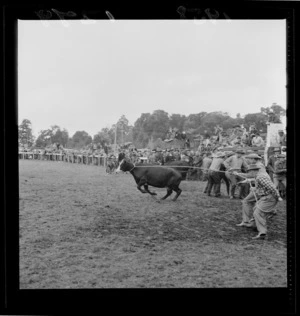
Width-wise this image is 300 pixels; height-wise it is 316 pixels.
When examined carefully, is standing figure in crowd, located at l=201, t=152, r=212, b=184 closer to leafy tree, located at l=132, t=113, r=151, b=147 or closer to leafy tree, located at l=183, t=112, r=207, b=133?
leafy tree, located at l=183, t=112, r=207, b=133

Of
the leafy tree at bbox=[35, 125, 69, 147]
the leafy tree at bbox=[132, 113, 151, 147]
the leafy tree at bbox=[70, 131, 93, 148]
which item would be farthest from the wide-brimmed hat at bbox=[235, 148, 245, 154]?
the leafy tree at bbox=[35, 125, 69, 147]

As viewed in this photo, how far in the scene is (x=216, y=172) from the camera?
2.81m

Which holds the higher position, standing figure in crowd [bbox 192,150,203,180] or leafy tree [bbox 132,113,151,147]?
leafy tree [bbox 132,113,151,147]

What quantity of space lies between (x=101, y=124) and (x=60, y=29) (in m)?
0.76

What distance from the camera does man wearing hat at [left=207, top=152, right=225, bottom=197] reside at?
2.79 m

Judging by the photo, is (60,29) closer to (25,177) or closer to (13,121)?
(13,121)

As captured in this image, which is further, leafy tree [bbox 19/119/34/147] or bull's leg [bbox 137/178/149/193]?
bull's leg [bbox 137/178/149/193]

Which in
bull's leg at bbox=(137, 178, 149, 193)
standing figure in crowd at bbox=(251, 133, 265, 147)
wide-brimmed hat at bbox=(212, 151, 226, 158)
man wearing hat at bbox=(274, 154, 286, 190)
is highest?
standing figure in crowd at bbox=(251, 133, 265, 147)

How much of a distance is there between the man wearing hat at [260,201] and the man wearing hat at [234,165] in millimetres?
61

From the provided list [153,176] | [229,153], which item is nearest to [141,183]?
[153,176]

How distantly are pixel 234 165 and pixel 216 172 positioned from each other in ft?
0.49

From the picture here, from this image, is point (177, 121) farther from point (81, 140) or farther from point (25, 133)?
point (25, 133)

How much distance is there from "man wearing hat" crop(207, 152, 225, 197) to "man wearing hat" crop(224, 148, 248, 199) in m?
0.05
